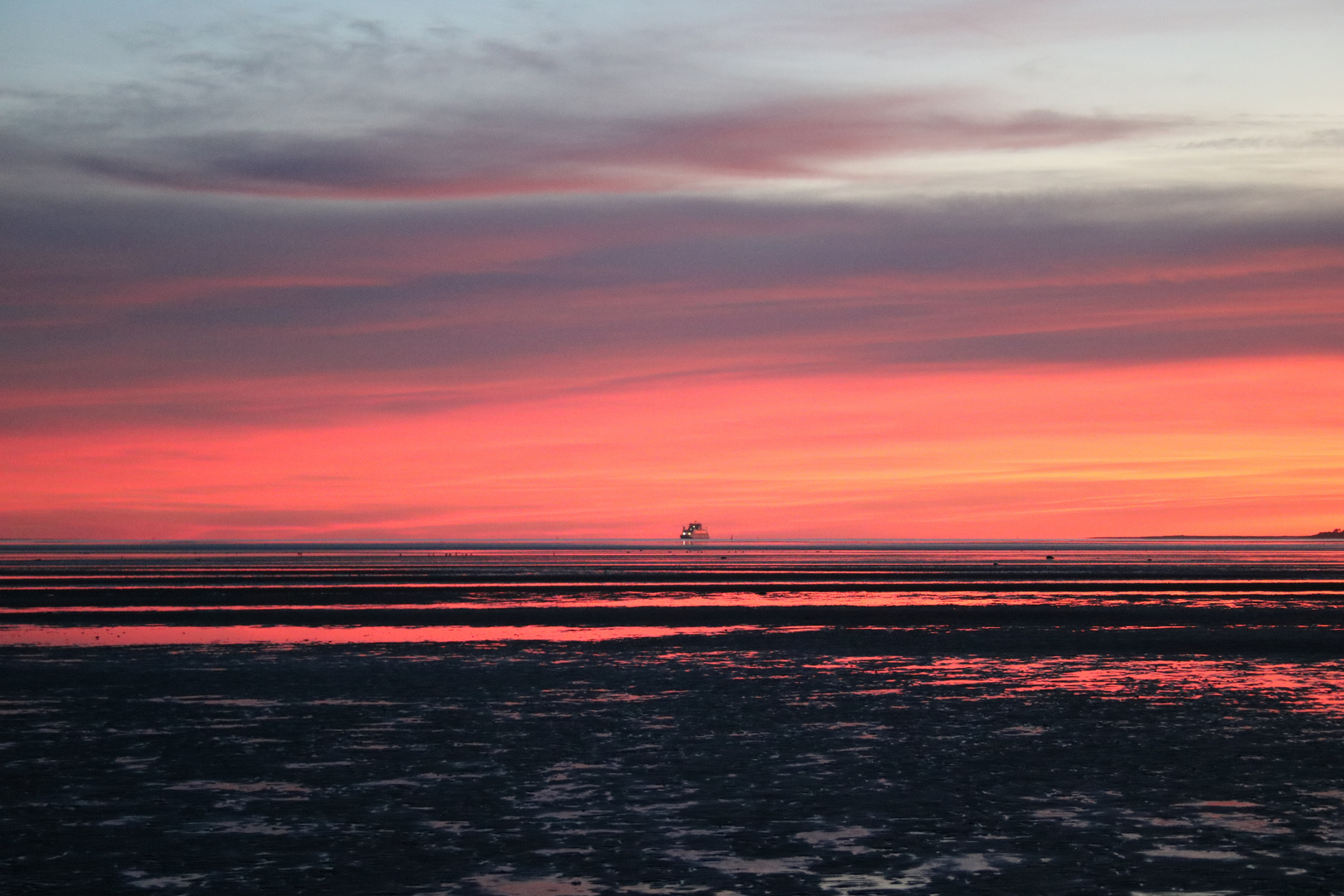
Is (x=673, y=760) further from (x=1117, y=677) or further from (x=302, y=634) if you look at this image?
(x=302, y=634)

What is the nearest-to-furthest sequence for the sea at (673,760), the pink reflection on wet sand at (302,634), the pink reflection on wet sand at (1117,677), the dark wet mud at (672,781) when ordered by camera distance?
the dark wet mud at (672,781), the sea at (673,760), the pink reflection on wet sand at (1117,677), the pink reflection on wet sand at (302,634)

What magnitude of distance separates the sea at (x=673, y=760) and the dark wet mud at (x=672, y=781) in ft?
0.21

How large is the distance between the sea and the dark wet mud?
0.06 meters

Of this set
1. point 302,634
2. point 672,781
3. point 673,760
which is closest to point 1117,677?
point 673,760

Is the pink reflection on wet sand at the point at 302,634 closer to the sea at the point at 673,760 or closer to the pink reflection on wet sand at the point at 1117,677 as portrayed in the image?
the sea at the point at 673,760

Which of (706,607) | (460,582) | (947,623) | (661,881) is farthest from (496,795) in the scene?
(460,582)

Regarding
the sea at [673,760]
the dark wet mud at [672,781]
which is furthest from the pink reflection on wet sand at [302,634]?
the dark wet mud at [672,781]

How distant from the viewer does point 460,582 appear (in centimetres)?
7956

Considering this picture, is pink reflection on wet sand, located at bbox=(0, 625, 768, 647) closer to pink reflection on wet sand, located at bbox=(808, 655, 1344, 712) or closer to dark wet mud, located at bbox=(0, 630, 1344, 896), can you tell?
dark wet mud, located at bbox=(0, 630, 1344, 896)

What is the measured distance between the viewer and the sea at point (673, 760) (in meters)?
12.5

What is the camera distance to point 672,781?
16969 mm

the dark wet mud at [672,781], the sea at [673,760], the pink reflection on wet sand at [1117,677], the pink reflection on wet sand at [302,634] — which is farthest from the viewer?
the pink reflection on wet sand at [302,634]

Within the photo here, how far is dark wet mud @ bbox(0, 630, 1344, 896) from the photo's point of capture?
1234 centimetres

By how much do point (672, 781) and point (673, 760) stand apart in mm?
1534
